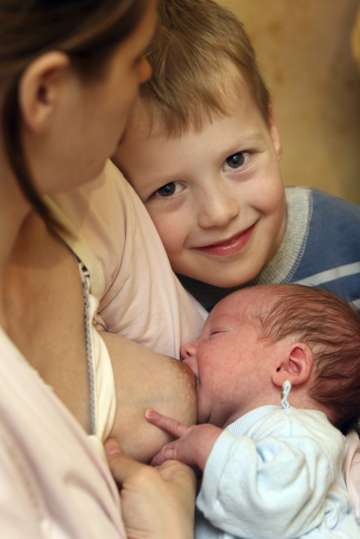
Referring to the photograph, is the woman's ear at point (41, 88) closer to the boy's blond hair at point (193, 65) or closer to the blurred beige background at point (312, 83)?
the boy's blond hair at point (193, 65)

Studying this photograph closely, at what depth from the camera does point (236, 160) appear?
1.32m

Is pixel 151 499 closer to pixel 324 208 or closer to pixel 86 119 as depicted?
pixel 86 119

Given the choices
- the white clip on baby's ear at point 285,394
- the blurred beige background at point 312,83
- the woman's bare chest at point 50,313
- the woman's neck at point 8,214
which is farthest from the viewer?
the blurred beige background at point 312,83

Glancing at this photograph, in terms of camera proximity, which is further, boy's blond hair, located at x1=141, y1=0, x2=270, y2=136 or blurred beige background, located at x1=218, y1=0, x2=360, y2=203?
blurred beige background, located at x1=218, y1=0, x2=360, y2=203

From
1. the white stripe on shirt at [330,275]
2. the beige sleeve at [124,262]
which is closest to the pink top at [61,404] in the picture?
the beige sleeve at [124,262]

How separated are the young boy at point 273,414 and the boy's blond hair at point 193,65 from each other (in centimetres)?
31

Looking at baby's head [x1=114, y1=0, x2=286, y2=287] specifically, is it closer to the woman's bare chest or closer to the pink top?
the pink top

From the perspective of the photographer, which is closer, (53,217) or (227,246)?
(53,217)

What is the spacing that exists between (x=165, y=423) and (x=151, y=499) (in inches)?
5.4

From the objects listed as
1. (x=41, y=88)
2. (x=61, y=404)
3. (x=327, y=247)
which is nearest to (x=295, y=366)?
(x=327, y=247)

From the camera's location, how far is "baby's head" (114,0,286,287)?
1.25m

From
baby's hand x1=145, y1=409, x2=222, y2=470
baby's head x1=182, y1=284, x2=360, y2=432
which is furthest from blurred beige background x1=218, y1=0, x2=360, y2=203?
baby's hand x1=145, y1=409, x2=222, y2=470

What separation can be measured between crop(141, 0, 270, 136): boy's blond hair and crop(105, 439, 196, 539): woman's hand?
0.51 meters

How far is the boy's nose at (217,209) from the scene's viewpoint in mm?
1275
